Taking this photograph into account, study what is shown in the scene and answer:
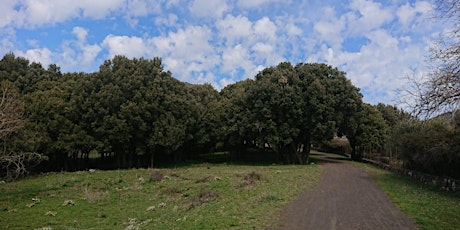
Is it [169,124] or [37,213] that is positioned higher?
[169,124]

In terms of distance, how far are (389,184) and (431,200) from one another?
18.6 feet

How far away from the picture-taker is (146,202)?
56.3 ft

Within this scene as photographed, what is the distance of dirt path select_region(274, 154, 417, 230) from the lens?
10789 millimetres

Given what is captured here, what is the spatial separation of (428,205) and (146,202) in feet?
43.8

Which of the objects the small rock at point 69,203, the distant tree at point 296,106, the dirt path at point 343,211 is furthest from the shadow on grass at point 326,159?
the small rock at point 69,203

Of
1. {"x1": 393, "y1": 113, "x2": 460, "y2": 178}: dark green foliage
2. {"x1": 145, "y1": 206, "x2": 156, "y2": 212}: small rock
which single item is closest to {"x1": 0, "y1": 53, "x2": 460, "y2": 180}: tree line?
{"x1": 393, "y1": 113, "x2": 460, "y2": 178}: dark green foliage

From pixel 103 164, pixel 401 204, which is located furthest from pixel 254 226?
pixel 103 164

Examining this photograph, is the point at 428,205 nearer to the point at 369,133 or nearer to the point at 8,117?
the point at 8,117

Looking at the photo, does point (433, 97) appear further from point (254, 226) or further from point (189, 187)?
point (189, 187)

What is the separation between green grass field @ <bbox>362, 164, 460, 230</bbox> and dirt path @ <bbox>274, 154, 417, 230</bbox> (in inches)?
16.7

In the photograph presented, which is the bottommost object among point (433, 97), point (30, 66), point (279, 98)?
point (433, 97)

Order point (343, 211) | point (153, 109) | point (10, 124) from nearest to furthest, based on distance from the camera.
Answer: point (343, 211) → point (10, 124) → point (153, 109)

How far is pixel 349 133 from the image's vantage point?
40469mm

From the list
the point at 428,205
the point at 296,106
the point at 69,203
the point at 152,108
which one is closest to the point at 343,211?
the point at 428,205
